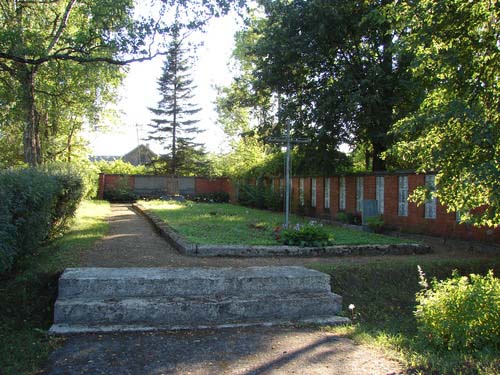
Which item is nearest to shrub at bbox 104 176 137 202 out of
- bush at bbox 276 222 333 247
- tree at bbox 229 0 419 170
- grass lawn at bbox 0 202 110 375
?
tree at bbox 229 0 419 170

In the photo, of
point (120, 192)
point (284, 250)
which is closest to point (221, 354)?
point (284, 250)

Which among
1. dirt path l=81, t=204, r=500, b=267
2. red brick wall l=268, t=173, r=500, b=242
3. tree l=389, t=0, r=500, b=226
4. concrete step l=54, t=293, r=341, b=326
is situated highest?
tree l=389, t=0, r=500, b=226

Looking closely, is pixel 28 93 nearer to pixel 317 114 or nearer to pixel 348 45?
pixel 317 114

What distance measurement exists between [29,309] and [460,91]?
643 centimetres

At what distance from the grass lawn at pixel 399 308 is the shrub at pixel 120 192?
26541mm

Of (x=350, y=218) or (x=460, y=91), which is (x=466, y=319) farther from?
(x=350, y=218)

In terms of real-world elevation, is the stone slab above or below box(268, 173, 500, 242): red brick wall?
below

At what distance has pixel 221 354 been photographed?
4434 millimetres

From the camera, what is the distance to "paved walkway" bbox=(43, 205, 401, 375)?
407 centimetres

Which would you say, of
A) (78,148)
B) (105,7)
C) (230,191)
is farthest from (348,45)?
(78,148)

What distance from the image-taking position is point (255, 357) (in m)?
4.37

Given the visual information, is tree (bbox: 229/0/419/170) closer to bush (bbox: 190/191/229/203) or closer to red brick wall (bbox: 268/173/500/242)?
red brick wall (bbox: 268/173/500/242)

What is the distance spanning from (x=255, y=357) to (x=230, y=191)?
30.0m

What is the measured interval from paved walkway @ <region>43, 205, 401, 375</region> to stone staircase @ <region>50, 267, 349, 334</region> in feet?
1.08
